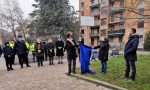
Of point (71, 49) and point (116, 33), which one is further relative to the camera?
point (116, 33)

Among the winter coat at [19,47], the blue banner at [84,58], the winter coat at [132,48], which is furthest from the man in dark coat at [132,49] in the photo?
the winter coat at [19,47]

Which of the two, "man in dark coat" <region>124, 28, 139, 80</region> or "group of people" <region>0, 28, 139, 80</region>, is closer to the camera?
"man in dark coat" <region>124, 28, 139, 80</region>

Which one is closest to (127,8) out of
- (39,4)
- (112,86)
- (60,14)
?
(112,86)

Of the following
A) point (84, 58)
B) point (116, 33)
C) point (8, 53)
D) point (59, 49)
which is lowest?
point (84, 58)

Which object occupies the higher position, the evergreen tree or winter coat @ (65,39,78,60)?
the evergreen tree

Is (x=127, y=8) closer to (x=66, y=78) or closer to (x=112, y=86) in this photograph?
(x=112, y=86)

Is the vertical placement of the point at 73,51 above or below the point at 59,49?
above

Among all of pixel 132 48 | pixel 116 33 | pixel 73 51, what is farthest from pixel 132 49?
pixel 116 33

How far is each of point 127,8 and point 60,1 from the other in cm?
3142

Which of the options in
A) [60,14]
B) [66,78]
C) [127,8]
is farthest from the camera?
[60,14]

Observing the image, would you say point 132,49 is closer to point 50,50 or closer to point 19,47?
point 19,47

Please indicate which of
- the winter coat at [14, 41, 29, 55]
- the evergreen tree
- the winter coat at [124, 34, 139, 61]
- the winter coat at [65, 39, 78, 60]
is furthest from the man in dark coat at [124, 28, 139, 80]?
the evergreen tree

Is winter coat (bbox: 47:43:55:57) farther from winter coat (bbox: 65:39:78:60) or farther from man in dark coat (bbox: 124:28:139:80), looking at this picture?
man in dark coat (bbox: 124:28:139:80)

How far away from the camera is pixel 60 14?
127 feet
